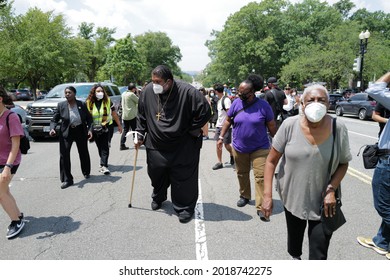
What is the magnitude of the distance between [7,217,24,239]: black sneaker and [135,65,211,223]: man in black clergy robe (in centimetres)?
178

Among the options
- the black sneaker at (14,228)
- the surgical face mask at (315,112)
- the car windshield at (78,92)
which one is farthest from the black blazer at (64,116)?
the car windshield at (78,92)

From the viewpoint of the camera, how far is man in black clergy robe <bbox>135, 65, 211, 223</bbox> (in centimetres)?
413

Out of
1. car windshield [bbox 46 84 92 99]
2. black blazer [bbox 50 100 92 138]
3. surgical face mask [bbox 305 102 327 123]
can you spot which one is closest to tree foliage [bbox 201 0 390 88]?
car windshield [bbox 46 84 92 99]

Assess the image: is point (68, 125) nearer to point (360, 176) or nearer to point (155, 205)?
point (155, 205)

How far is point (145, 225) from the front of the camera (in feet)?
13.8

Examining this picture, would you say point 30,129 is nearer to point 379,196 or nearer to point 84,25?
point 379,196

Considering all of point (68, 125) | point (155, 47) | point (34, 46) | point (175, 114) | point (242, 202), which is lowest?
point (242, 202)

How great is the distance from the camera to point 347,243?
3.68 m

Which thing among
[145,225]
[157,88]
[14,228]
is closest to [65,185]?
[14,228]

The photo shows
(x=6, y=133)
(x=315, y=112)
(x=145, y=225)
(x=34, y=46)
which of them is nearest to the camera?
(x=315, y=112)

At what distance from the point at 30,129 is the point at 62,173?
6201mm

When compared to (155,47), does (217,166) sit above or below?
below

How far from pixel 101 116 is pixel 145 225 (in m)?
3.23
